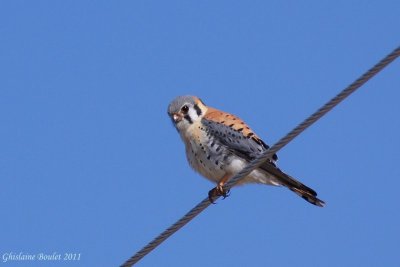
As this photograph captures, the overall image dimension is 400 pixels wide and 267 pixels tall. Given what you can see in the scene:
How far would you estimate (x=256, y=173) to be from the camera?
8672 millimetres

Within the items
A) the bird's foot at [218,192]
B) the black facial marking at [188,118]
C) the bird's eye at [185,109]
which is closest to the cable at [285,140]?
the bird's foot at [218,192]

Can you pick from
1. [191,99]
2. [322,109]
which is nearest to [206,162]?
[191,99]

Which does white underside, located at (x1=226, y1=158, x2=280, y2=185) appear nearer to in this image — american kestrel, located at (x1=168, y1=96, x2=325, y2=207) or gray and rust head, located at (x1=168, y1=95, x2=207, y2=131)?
american kestrel, located at (x1=168, y1=96, x2=325, y2=207)

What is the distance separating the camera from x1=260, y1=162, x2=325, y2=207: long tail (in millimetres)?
8352

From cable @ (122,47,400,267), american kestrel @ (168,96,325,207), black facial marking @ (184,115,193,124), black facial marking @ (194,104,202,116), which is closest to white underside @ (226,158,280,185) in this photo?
american kestrel @ (168,96,325,207)

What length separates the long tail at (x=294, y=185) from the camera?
8.35 metres

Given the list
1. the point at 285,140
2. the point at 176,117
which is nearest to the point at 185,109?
the point at 176,117

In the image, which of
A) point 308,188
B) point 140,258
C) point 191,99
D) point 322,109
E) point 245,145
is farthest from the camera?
point 191,99

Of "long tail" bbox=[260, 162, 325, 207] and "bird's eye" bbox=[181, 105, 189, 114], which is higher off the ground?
"bird's eye" bbox=[181, 105, 189, 114]

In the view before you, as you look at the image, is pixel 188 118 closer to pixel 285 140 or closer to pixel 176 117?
pixel 176 117

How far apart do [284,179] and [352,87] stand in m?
3.11

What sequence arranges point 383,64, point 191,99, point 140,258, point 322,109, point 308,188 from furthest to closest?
point 191,99
point 308,188
point 140,258
point 322,109
point 383,64

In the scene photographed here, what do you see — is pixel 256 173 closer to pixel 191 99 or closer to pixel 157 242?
pixel 191 99

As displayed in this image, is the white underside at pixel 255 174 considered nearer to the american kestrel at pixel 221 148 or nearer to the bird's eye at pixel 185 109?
the american kestrel at pixel 221 148
